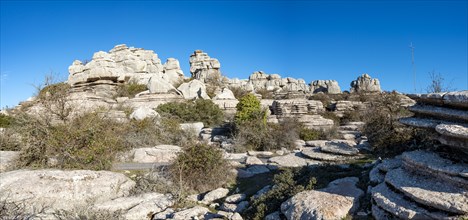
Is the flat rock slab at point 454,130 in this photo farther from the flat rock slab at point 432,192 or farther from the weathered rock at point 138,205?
Result: the weathered rock at point 138,205

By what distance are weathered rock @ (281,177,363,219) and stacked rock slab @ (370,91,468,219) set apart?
1.32 feet

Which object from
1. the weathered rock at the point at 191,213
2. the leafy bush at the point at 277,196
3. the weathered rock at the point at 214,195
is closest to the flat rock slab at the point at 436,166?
the leafy bush at the point at 277,196

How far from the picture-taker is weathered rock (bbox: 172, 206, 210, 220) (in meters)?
6.64

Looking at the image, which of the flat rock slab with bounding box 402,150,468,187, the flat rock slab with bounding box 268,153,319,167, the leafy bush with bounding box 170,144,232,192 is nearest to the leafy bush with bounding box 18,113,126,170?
the leafy bush with bounding box 170,144,232,192

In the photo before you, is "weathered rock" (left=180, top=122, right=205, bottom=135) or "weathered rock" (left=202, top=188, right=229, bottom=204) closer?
"weathered rock" (left=202, top=188, right=229, bottom=204)

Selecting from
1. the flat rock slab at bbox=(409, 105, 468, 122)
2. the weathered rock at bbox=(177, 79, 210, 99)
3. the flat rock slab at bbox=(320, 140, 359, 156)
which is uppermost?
the weathered rock at bbox=(177, 79, 210, 99)

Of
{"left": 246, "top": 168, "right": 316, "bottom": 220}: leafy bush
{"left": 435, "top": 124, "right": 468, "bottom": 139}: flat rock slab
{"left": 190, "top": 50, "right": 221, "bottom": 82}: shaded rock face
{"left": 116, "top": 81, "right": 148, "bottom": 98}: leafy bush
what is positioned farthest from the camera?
{"left": 190, "top": 50, "right": 221, "bottom": 82}: shaded rock face

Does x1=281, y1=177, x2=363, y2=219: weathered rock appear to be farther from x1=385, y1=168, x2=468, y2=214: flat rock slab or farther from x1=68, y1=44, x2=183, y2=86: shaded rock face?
x1=68, y1=44, x2=183, y2=86: shaded rock face

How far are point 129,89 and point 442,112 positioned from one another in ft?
95.8

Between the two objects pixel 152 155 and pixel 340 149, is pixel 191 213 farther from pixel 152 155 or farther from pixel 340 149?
pixel 340 149

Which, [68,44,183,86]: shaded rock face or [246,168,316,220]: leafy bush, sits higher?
[68,44,183,86]: shaded rock face

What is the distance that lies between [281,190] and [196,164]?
336cm

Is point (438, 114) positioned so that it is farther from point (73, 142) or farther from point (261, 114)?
point (261, 114)

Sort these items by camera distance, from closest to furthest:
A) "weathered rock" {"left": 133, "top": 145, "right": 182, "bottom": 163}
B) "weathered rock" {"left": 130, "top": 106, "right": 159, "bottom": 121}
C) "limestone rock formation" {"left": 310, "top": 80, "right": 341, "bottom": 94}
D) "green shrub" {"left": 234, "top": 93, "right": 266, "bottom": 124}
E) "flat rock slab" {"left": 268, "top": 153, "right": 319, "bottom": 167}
→ "flat rock slab" {"left": 268, "top": 153, "right": 319, "bottom": 167}, "weathered rock" {"left": 133, "top": 145, "right": 182, "bottom": 163}, "green shrub" {"left": 234, "top": 93, "right": 266, "bottom": 124}, "weathered rock" {"left": 130, "top": 106, "right": 159, "bottom": 121}, "limestone rock formation" {"left": 310, "top": 80, "right": 341, "bottom": 94}
